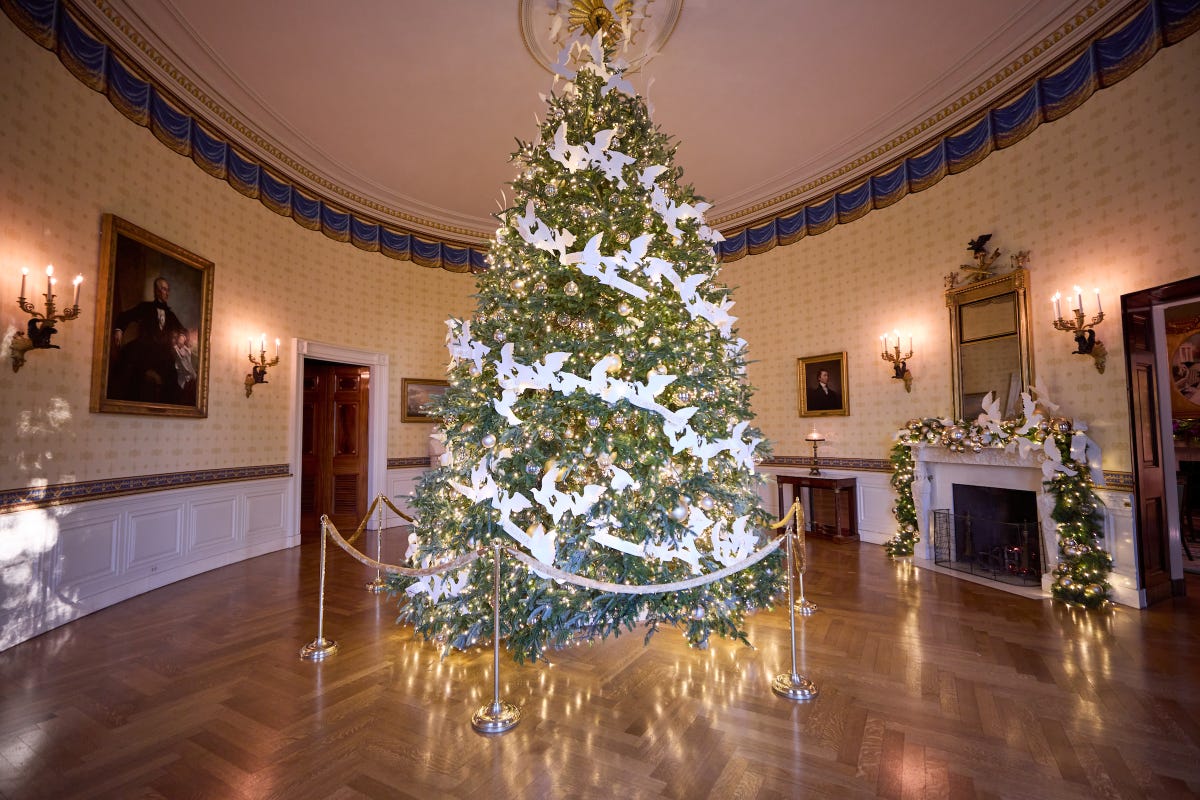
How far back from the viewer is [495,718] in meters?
2.51

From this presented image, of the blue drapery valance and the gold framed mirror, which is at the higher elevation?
the blue drapery valance

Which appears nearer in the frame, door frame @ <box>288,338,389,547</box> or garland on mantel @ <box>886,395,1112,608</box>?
garland on mantel @ <box>886,395,1112,608</box>

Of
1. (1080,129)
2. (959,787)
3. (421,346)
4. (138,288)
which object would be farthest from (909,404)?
(138,288)

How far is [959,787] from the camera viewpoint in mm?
2012

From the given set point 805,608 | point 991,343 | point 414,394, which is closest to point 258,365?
point 414,394

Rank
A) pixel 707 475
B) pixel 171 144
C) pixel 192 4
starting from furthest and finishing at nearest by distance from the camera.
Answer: pixel 171 144
pixel 192 4
pixel 707 475

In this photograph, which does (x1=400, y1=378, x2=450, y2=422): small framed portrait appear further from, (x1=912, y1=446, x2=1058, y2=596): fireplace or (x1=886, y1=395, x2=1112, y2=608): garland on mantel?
(x1=886, y1=395, x2=1112, y2=608): garland on mantel

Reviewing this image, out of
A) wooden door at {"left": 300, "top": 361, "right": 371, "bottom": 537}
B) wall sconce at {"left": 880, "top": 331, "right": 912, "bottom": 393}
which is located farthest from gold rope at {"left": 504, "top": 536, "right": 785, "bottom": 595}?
wooden door at {"left": 300, "top": 361, "right": 371, "bottom": 537}

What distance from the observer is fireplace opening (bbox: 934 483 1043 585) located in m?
4.90

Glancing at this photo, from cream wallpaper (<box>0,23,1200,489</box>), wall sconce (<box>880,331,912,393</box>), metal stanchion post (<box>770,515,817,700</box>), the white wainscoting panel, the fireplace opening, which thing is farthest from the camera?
wall sconce (<box>880,331,912,393</box>)

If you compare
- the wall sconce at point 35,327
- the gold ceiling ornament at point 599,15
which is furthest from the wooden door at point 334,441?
the gold ceiling ornament at point 599,15

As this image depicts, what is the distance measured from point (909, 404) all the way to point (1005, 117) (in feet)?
10.3

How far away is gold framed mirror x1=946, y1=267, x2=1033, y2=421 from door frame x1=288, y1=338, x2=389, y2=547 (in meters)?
7.55

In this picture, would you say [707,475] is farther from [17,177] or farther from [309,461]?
[309,461]
